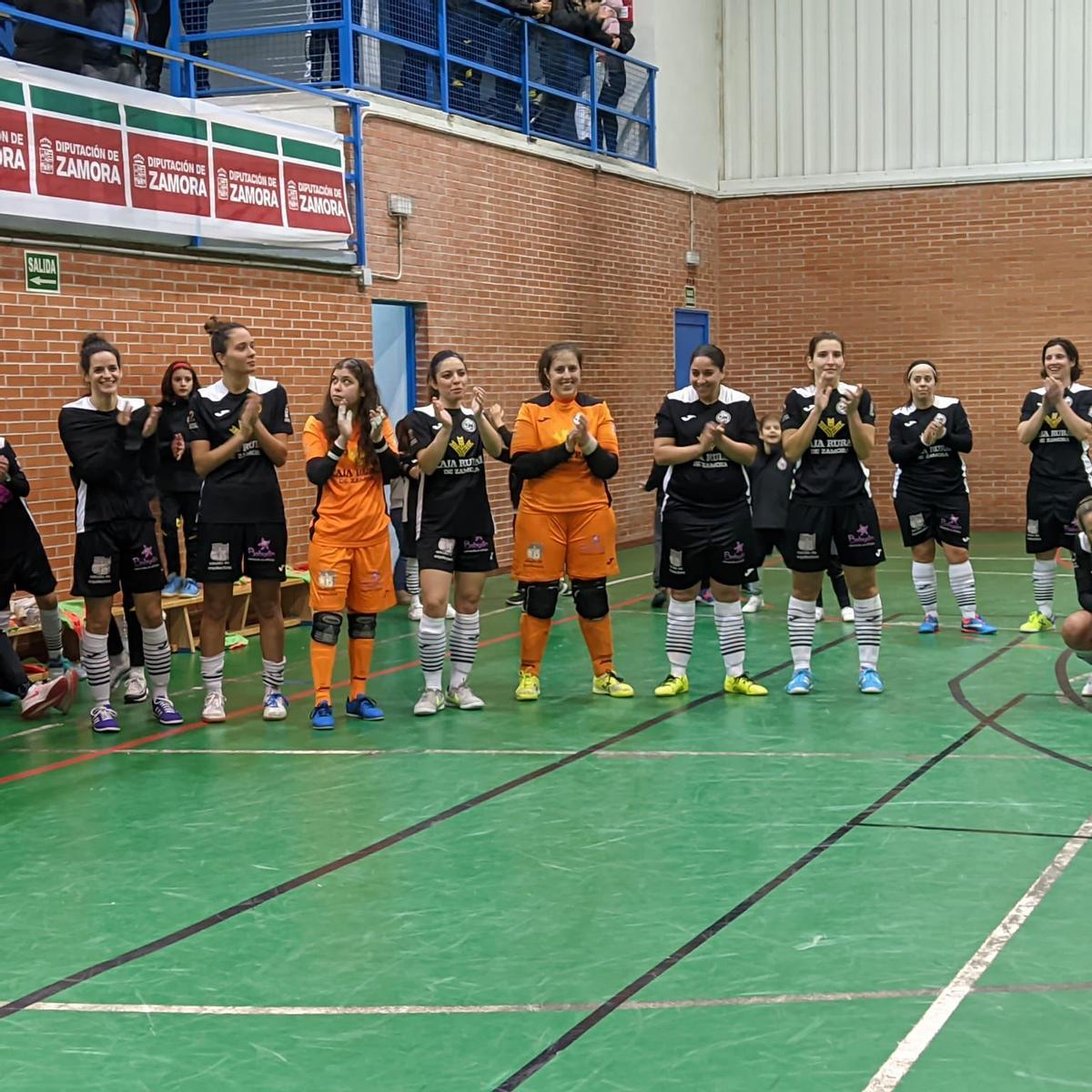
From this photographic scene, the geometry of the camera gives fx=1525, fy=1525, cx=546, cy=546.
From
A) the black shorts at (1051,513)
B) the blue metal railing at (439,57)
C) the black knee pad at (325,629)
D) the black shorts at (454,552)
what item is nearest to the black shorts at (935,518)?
the black shorts at (1051,513)

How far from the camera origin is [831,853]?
19.2 ft

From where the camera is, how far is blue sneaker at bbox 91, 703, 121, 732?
27.3ft

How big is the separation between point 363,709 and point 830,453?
3.02m

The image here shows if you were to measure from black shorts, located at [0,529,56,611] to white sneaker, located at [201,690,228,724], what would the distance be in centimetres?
131

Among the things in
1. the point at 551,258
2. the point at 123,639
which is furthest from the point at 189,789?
the point at 551,258

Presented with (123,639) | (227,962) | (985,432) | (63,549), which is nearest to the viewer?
(227,962)

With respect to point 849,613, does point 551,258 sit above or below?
above

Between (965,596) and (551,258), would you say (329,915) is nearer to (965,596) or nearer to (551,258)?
(965,596)

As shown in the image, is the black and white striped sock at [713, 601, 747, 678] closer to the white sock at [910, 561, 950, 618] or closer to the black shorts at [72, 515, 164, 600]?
the white sock at [910, 561, 950, 618]

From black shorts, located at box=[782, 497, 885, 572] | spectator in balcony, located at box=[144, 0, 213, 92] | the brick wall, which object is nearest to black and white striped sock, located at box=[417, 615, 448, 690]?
black shorts, located at box=[782, 497, 885, 572]

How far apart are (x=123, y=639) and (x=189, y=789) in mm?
2913

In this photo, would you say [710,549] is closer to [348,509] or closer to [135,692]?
[348,509]

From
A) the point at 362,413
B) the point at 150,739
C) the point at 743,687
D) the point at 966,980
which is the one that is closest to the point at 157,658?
the point at 150,739

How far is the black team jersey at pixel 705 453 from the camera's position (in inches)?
341
